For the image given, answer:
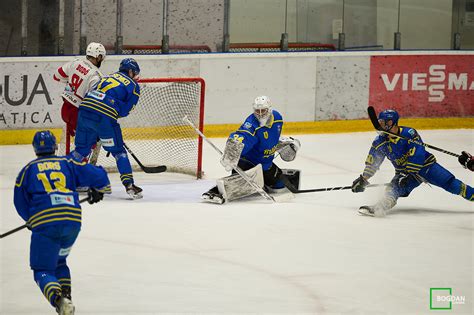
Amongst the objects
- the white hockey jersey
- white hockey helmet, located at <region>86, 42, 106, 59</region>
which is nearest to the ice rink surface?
the white hockey jersey

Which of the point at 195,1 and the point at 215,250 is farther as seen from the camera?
the point at 195,1

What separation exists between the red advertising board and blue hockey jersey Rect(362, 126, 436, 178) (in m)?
3.66

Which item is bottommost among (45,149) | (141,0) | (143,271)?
(143,271)

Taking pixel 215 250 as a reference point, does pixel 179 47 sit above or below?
above

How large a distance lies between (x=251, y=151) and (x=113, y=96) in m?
1.08

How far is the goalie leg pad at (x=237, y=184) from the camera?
7406 mm

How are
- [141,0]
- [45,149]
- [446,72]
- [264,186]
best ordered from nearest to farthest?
[45,149] → [264,186] → [141,0] → [446,72]

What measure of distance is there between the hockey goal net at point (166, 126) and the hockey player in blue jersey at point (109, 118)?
3.04 ft

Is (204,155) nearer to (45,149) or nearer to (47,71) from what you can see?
(47,71)

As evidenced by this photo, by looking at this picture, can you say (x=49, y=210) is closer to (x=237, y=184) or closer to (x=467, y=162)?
(x=237, y=184)

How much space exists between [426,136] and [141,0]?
3197 millimetres

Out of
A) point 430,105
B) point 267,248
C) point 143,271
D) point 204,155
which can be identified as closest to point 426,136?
point 430,105

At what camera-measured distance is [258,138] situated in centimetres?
749

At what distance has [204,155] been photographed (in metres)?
9.47
